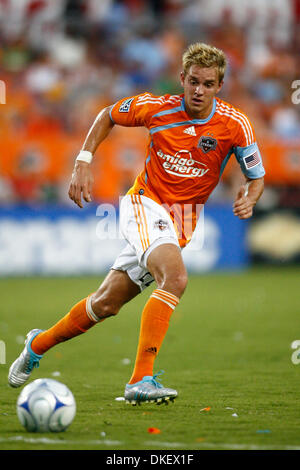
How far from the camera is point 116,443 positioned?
12.8 feet

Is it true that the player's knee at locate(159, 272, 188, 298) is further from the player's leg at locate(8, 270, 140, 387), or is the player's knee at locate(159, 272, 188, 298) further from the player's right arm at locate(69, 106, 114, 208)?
the player's right arm at locate(69, 106, 114, 208)

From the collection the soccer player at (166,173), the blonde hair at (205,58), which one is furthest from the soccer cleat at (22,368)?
the blonde hair at (205,58)

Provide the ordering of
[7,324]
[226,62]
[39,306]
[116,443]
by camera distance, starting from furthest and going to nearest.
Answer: [39,306], [7,324], [226,62], [116,443]

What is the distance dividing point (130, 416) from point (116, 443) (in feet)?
2.55

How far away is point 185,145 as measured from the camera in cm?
546

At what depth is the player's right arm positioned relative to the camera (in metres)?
5.19

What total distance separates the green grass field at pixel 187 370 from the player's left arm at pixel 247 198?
1.19 m

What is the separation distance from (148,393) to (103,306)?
2.64ft

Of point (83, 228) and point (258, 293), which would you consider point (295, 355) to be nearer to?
point (258, 293)

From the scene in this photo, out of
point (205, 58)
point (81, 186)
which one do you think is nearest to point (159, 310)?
point (81, 186)

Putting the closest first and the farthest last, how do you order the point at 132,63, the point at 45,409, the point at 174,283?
1. the point at 45,409
2. the point at 174,283
3. the point at 132,63

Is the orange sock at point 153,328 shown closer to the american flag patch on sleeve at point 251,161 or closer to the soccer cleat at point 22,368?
the soccer cleat at point 22,368

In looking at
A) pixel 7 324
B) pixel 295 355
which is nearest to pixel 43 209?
pixel 7 324

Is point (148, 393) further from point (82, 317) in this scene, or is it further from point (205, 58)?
point (205, 58)
